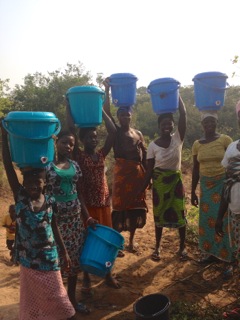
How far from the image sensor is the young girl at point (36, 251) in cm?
215

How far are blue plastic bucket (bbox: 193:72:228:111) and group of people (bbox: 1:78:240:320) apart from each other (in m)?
0.11

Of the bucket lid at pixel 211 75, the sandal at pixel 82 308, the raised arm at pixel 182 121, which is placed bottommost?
the sandal at pixel 82 308

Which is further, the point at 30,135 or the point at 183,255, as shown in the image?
the point at 183,255

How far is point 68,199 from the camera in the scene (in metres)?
2.57

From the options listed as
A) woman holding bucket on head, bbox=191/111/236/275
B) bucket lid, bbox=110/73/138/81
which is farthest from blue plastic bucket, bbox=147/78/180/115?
woman holding bucket on head, bbox=191/111/236/275

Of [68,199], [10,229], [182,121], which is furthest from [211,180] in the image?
[10,229]

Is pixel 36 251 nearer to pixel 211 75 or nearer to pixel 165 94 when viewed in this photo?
pixel 165 94

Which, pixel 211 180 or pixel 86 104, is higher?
pixel 86 104

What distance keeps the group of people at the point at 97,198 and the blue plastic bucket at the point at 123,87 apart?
10cm

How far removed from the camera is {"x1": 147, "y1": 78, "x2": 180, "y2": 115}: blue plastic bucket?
3.40 m

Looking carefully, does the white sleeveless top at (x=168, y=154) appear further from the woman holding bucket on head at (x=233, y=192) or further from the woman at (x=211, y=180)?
the woman holding bucket on head at (x=233, y=192)

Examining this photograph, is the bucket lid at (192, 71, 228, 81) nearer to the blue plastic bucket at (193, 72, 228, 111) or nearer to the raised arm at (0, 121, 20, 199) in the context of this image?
the blue plastic bucket at (193, 72, 228, 111)

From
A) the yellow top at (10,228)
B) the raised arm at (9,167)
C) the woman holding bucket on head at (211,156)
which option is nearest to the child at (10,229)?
the yellow top at (10,228)

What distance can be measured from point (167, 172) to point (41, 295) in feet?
6.41
